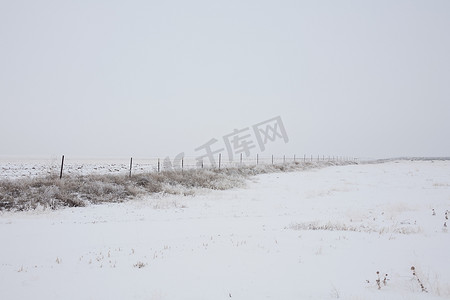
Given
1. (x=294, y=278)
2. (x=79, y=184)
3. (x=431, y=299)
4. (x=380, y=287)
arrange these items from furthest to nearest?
1. (x=79, y=184)
2. (x=294, y=278)
3. (x=380, y=287)
4. (x=431, y=299)

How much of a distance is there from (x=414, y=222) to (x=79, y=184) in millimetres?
15666

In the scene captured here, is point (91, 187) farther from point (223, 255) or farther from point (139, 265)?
point (223, 255)

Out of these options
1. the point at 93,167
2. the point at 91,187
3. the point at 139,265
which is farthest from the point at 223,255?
the point at 93,167

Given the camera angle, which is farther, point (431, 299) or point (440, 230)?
point (440, 230)

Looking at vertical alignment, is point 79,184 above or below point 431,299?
above

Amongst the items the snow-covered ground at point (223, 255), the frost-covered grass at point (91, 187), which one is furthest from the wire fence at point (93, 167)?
the snow-covered ground at point (223, 255)

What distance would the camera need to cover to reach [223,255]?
5.97m

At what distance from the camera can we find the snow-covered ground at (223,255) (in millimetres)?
4328

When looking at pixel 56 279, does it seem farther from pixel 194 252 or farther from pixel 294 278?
pixel 294 278

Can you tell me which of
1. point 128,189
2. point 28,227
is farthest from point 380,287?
point 128,189

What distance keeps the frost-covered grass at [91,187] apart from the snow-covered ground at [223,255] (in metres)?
1.62

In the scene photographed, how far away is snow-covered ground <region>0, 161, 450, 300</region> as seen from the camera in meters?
4.33

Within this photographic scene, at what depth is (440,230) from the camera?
798 cm

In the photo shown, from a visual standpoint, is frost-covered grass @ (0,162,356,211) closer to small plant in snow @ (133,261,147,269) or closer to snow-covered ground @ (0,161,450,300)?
snow-covered ground @ (0,161,450,300)
